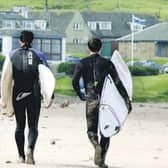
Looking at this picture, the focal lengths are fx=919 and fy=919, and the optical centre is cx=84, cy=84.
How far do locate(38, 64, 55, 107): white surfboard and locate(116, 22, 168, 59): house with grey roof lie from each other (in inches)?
3414

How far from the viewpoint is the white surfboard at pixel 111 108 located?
39.9 feet

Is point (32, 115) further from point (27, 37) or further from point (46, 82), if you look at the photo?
point (27, 37)

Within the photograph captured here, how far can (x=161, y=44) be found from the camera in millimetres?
99688

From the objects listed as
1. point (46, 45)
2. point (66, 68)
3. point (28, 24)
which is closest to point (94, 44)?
point (66, 68)

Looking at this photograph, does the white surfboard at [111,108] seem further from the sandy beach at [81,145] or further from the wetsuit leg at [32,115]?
the wetsuit leg at [32,115]

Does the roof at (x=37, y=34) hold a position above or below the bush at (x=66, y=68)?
above

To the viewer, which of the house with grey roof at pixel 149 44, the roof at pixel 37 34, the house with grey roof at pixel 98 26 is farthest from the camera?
the house with grey roof at pixel 98 26

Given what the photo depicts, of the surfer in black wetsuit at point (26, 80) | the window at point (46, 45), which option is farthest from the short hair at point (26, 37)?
the window at point (46, 45)

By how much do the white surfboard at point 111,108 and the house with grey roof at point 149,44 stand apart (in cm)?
8651

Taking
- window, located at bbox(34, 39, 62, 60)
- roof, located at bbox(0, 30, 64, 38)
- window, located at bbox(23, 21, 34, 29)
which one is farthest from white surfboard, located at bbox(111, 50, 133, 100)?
window, located at bbox(23, 21, 34, 29)

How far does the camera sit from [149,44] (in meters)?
100

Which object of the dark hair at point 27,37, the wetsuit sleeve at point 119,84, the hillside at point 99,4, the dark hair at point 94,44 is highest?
the dark hair at point 27,37

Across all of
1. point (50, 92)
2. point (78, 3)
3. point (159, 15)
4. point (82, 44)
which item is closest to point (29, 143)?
point (50, 92)

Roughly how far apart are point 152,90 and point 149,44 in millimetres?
58976
